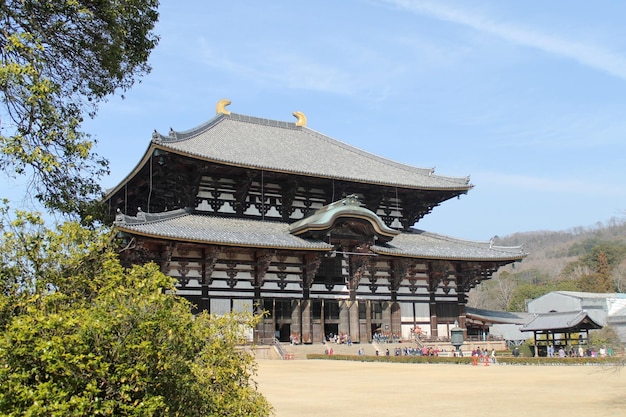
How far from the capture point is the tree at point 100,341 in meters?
5.86

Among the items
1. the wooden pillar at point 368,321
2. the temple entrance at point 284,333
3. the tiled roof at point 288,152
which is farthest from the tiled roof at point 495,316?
the temple entrance at point 284,333

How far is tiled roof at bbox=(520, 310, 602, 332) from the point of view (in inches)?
1278

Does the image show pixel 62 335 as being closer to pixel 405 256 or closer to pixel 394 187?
pixel 405 256

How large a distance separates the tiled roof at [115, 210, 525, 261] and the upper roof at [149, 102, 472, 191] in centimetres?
335

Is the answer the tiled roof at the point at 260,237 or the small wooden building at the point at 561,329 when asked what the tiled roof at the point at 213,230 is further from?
the small wooden building at the point at 561,329

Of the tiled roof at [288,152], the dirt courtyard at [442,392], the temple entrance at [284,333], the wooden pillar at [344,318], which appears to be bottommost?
the dirt courtyard at [442,392]

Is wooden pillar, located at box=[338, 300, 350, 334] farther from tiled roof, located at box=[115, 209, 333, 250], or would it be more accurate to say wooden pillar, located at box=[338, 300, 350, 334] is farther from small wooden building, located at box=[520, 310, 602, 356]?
small wooden building, located at box=[520, 310, 602, 356]

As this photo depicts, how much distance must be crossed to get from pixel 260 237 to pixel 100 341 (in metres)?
24.9

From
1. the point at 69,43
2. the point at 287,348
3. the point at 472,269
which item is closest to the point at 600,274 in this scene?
the point at 472,269

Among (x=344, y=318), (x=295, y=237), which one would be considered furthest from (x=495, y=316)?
(x=295, y=237)

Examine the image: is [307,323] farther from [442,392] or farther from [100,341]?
[100,341]

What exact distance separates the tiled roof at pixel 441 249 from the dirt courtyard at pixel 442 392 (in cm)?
→ 1137

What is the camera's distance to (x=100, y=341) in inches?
239

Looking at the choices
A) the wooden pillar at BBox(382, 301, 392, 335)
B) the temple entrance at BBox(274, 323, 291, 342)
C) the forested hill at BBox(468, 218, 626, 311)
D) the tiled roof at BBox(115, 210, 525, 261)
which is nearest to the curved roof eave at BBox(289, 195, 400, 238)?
the tiled roof at BBox(115, 210, 525, 261)
